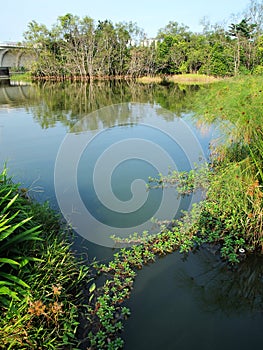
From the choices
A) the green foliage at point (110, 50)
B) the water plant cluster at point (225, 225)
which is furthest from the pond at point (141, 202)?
the green foliage at point (110, 50)

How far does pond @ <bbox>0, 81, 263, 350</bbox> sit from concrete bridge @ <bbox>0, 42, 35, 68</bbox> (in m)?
26.9

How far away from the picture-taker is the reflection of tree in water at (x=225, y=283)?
321 cm

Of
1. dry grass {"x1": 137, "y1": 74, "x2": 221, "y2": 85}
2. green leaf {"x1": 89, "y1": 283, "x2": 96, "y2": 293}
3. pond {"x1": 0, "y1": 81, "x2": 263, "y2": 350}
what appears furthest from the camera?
dry grass {"x1": 137, "y1": 74, "x2": 221, "y2": 85}

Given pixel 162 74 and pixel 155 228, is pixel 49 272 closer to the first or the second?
pixel 155 228

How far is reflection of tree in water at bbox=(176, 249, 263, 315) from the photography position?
10.5 ft

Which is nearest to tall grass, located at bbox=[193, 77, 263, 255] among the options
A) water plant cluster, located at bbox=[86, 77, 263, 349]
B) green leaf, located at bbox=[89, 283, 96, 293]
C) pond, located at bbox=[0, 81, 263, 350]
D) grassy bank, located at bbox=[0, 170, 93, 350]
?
water plant cluster, located at bbox=[86, 77, 263, 349]

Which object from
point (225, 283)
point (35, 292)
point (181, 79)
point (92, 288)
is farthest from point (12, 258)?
point (181, 79)

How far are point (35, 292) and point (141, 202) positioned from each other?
301 cm

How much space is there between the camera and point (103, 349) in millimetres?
2580

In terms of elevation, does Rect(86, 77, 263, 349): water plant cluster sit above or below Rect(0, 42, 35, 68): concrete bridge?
below

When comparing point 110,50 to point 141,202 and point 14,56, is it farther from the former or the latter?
point 141,202

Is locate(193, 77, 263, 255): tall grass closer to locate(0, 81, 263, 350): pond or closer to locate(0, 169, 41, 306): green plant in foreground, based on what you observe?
locate(0, 81, 263, 350): pond

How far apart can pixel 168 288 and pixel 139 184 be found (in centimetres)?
294

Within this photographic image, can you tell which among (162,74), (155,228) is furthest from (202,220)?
(162,74)
